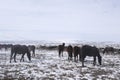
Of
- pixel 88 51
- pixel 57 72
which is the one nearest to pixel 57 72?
pixel 57 72

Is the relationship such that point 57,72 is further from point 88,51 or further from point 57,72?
point 88,51

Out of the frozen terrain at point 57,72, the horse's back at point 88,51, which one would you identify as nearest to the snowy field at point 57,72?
the frozen terrain at point 57,72

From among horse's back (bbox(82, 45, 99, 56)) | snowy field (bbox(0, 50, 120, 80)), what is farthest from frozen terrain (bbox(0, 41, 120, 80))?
horse's back (bbox(82, 45, 99, 56))

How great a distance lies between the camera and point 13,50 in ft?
72.3

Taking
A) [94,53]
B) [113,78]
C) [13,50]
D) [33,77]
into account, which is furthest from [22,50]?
[113,78]

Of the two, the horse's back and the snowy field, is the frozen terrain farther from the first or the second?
the horse's back

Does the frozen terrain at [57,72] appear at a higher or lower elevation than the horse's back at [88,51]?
lower

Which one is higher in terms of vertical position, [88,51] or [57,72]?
[88,51]

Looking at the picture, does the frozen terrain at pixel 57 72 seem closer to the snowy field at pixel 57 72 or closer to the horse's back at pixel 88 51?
the snowy field at pixel 57 72

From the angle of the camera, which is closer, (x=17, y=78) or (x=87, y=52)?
(x=17, y=78)

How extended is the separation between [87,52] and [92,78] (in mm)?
6695

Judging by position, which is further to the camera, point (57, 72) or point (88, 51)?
point (88, 51)

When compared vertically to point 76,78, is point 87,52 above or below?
above

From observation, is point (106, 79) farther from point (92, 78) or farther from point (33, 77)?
point (33, 77)
